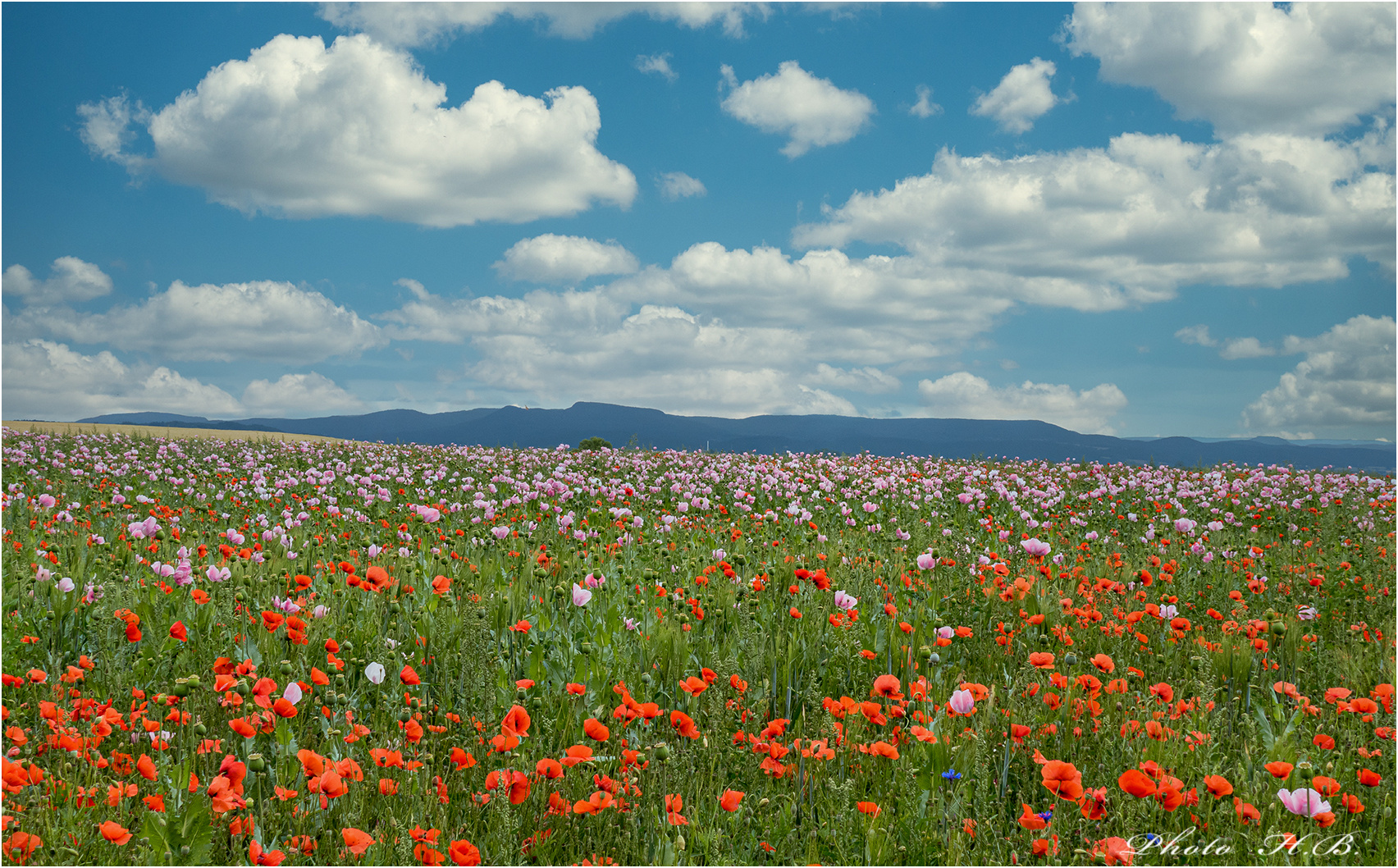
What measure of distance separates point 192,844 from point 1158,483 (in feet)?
46.6

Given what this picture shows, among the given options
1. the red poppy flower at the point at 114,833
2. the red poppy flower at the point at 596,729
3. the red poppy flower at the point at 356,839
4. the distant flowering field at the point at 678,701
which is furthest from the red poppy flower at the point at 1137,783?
the red poppy flower at the point at 114,833

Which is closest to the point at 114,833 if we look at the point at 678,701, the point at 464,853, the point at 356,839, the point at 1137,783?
the point at 356,839

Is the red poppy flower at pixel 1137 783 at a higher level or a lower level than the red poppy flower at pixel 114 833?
higher

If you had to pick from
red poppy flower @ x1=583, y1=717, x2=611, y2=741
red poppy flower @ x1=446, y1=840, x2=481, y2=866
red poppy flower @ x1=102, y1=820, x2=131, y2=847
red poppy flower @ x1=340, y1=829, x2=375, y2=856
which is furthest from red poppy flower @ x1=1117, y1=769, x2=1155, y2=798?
red poppy flower @ x1=102, y1=820, x2=131, y2=847

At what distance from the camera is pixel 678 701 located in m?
3.93

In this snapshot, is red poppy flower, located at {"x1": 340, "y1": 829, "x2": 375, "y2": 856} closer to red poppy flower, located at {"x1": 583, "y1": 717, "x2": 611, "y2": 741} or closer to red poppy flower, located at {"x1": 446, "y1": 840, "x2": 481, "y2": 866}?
red poppy flower, located at {"x1": 446, "y1": 840, "x2": 481, "y2": 866}

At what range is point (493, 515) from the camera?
350 inches

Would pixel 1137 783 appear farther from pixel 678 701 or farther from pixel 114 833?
pixel 114 833

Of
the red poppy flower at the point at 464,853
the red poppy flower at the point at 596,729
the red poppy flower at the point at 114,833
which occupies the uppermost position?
the red poppy flower at the point at 596,729

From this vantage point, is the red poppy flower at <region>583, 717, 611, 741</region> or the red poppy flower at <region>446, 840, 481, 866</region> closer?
the red poppy flower at <region>446, 840, 481, 866</region>

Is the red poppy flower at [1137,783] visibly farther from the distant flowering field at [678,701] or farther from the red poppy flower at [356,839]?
the red poppy flower at [356,839]

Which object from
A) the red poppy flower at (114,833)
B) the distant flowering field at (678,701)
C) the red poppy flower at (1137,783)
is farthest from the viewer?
the distant flowering field at (678,701)

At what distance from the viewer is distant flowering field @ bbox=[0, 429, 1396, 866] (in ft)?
8.98

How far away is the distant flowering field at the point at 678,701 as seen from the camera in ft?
8.98
